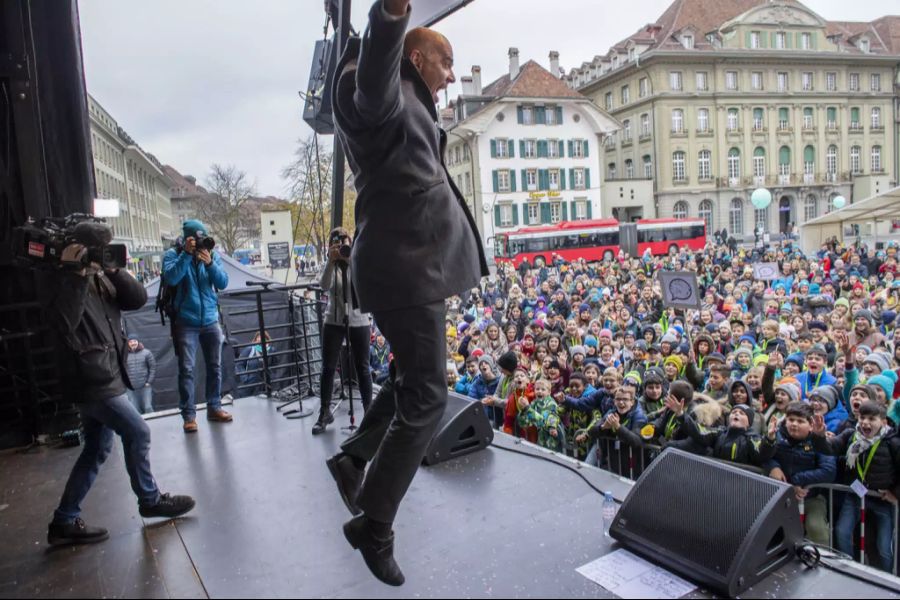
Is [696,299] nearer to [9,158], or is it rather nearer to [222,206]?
[9,158]

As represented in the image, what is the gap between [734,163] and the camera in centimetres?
4375

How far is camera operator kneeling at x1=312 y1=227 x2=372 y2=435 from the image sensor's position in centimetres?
451

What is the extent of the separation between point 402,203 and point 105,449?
212 cm

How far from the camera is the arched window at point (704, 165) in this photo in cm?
4253

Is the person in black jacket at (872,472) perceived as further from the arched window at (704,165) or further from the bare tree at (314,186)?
the arched window at (704,165)

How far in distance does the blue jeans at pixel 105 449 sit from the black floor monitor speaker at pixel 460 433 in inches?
59.1

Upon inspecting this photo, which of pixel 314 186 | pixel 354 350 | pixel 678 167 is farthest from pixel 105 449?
pixel 678 167

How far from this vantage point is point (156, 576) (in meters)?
2.48

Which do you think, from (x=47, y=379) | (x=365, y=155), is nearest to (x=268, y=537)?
(x=365, y=155)

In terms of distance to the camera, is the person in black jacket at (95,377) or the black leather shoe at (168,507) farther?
the black leather shoe at (168,507)

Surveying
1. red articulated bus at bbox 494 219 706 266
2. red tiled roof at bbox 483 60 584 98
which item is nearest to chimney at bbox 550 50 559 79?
red tiled roof at bbox 483 60 584 98

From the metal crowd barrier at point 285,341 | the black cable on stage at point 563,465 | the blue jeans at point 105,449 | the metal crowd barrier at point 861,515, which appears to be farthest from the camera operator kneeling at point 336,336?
the metal crowd barrier at point 861,515

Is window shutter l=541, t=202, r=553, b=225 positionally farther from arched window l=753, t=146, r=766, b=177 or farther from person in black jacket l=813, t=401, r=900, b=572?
person in black jacket l=813, t=401, r=900, b=572

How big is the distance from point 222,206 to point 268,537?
28.7 m
